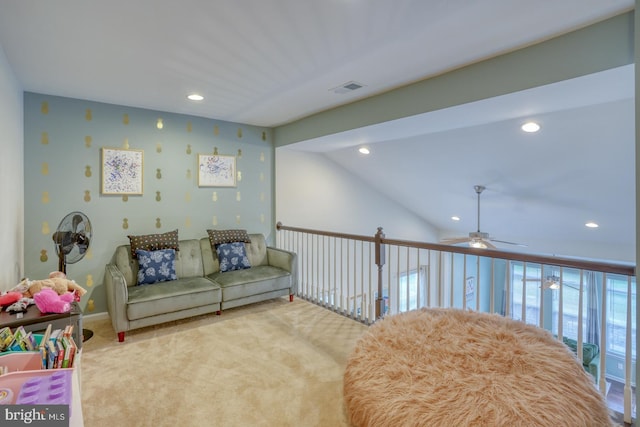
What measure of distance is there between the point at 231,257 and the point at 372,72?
268cm

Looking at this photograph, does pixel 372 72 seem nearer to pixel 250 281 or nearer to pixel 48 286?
pixel 250 281

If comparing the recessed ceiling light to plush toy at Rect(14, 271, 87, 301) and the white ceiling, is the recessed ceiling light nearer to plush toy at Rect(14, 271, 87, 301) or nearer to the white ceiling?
the white ceiling

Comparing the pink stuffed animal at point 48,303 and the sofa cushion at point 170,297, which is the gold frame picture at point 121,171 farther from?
the pink stuffed animal at point 48,303

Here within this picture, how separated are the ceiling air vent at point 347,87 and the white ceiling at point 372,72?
84 millimetres

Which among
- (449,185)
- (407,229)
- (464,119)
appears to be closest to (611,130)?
A: (464,119)

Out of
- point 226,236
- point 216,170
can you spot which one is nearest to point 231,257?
point 226,236

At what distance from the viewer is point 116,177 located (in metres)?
3.65

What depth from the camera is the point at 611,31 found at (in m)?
1.91

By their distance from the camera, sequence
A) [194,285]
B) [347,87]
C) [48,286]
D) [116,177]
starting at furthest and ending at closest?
[116,177] < [194,285] < [347,87] < [48,286]

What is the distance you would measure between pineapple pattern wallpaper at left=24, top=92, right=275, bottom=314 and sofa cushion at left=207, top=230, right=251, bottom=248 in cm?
26

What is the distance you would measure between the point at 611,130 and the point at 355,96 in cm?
235

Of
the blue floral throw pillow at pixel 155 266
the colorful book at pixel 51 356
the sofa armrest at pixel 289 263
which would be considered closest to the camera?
the colorful book at pixel 51 356

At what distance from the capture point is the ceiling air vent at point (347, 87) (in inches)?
118

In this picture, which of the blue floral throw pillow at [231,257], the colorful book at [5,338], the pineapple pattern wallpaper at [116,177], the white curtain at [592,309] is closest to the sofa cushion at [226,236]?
the blue floral throw pillow at [231,257]
